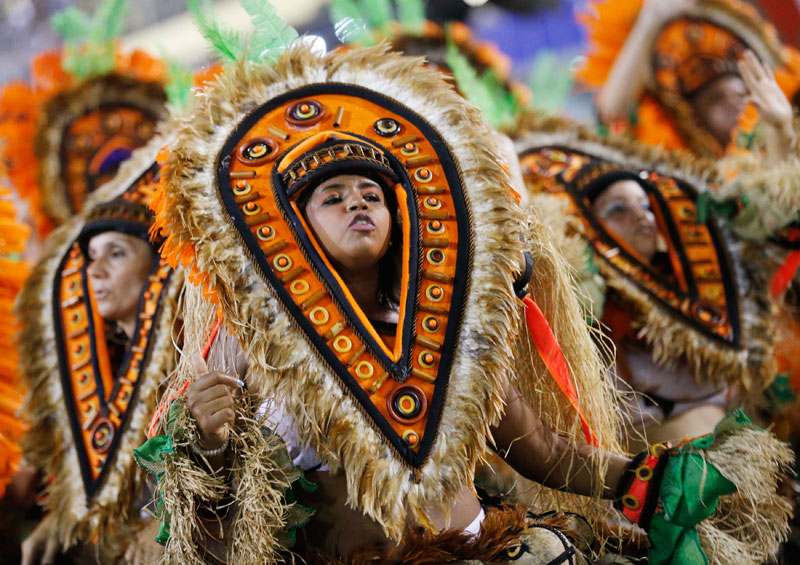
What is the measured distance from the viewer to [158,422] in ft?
6.17

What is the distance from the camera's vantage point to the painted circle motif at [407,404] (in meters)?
1.83

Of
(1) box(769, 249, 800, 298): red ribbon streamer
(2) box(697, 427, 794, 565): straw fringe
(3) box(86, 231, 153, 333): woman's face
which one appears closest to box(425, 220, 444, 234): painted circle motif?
(2) box(697, 427, 794, 565): straw fringe

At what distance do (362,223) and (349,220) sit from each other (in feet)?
0.10

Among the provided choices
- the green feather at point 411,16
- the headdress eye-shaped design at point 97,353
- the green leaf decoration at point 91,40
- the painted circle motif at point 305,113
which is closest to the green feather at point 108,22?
the green leaf decoration at point 91,40

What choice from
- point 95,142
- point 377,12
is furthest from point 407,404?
point 377,12

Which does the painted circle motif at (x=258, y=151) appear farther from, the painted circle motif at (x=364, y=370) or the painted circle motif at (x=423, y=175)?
the painted circle motif at (x=364, y=370)

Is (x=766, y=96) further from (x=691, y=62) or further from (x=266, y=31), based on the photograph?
(x=266, y=31)

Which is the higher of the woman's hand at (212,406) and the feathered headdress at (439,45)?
the feathered headdress at (439,45)

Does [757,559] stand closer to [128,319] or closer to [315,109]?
[315,109]

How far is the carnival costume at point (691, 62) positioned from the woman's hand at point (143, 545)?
113 inches

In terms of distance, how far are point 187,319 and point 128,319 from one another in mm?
804

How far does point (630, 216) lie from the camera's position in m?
3.16

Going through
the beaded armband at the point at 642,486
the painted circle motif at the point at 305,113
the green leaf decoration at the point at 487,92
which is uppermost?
the green leaf decoration at the point at 487,92

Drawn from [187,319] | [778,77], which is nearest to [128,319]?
[187,319]
